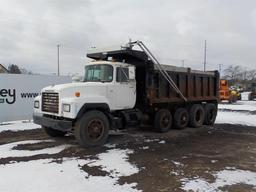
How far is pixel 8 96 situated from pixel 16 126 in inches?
61.9

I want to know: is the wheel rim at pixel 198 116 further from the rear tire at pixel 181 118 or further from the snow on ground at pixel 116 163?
the snow on ground at pixel 116 163

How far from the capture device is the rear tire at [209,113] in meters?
15.1

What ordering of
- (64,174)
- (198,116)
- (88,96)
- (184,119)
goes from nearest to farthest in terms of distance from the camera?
(64,174), (88,96), (184,119), (198,116)

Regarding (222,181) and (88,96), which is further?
(88,96)

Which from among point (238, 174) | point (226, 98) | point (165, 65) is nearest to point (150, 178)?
point (238, 174)

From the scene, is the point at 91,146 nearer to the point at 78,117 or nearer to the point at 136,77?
the point at 78,117

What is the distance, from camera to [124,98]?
1073 centimetres

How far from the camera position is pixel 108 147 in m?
9.48

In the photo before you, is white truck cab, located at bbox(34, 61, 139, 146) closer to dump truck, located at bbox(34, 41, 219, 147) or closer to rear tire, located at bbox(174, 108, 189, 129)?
dump truck, located at bbox(34, 41, 219, 147)

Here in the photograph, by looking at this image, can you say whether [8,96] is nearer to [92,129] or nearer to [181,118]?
[92,129]

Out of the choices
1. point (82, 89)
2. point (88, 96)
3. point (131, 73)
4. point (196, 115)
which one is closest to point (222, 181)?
point (88, 96)

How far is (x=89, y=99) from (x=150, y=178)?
3482 millimetres

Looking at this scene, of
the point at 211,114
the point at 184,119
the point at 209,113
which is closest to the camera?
the point at 184,119

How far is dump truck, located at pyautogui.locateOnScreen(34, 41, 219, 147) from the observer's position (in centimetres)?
922
